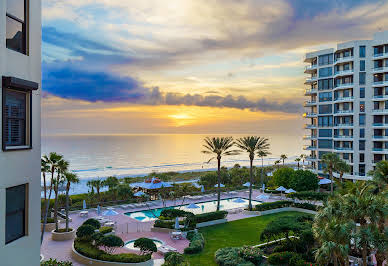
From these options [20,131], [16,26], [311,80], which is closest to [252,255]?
[20,131]

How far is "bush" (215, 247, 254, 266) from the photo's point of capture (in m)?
18.9

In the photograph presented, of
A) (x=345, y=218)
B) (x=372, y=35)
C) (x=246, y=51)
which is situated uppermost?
(x=372, y=35)

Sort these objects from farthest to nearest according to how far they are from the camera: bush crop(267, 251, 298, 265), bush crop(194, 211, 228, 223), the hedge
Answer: bush crop(194, 211, 228, 223) → bush crop(267, 251, 298, 265) → the hedge

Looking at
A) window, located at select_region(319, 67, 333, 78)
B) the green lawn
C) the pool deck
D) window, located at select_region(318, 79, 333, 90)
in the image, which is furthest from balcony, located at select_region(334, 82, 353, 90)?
the pool deck

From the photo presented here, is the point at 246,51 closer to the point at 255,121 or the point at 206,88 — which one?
the point at 206,88

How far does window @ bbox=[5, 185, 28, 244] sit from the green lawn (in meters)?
13.3

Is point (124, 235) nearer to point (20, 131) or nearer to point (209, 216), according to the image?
point (209, 216)

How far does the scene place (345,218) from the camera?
16516 millimetres

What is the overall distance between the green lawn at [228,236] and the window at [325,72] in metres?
35.7

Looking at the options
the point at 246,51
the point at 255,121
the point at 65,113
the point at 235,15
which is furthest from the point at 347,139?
the point at 65,113

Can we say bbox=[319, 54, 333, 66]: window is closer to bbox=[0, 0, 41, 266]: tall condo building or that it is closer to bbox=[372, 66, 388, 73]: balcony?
bbox=[372, 66, 388, 73]: balcony

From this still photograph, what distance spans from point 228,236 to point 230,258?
23.0 ft

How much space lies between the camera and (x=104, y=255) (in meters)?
19.2

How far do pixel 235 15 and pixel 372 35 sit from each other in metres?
34.5
